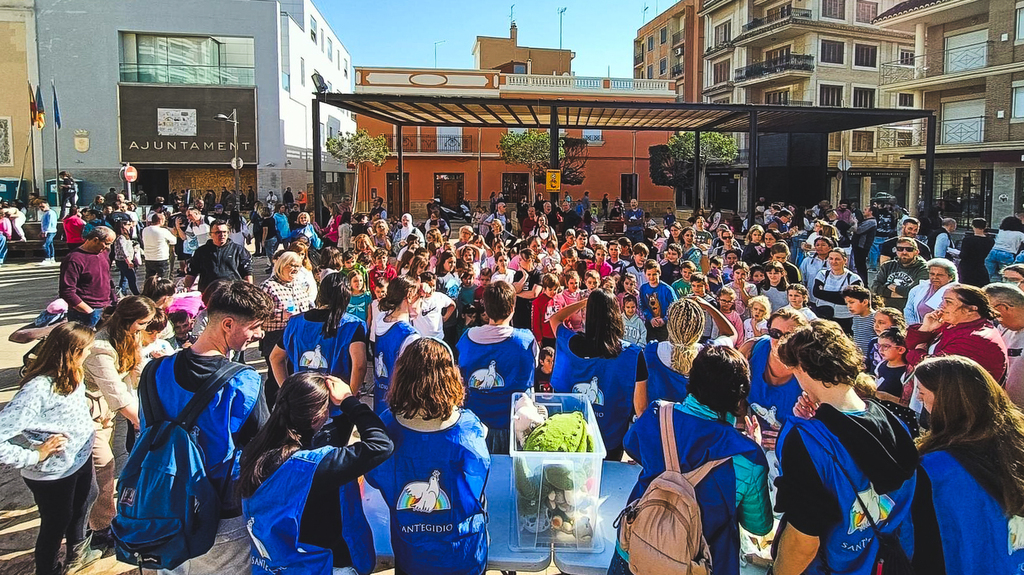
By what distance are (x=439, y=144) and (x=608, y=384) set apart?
33.6 metres

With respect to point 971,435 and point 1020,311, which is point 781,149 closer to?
point 1020,311

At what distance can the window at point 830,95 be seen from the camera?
3588 cm

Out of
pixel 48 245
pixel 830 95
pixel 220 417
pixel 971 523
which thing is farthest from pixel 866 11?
pixel 220 417

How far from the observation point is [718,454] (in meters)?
2.43

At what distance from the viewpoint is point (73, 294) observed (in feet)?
21.7

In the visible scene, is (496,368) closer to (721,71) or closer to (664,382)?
(664,382)

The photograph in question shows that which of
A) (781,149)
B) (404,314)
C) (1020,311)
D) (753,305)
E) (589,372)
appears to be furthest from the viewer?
(781,149)

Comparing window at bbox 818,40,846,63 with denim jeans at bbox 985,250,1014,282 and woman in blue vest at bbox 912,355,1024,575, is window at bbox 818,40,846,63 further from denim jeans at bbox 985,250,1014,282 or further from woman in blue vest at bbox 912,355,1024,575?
woman in blue vest at bbox 912,355,1024,575

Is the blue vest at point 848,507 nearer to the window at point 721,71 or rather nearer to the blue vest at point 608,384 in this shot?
the blue vest at point 608,384

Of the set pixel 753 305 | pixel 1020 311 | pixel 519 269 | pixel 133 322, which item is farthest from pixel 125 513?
pixel 519 269

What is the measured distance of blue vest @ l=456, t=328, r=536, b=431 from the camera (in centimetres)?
392

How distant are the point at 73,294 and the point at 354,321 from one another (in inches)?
158

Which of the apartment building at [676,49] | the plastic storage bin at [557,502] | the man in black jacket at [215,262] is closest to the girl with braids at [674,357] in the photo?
the plastic storage bin at [557,502]

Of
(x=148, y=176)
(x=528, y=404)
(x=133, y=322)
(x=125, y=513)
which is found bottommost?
(x=125, y=513)
